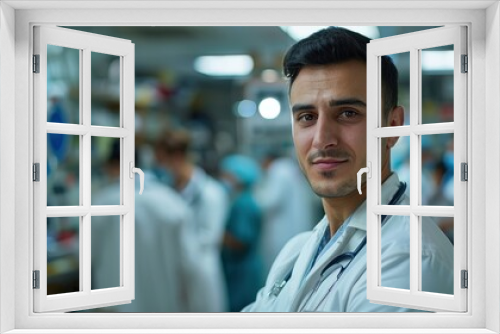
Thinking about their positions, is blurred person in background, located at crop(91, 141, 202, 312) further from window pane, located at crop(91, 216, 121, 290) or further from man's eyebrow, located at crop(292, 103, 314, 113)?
man's eyebrow, located at crop(292, 103, 314, 113)

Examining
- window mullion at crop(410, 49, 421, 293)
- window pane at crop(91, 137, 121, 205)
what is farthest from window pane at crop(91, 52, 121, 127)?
window mullion at crop(410, 49, 421, 293)

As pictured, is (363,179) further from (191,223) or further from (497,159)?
(191,223)

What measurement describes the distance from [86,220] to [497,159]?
4.91 ft

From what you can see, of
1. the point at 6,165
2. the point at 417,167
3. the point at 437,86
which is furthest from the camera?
the point at 437,86

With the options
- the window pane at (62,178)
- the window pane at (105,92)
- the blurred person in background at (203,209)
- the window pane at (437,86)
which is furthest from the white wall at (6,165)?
the window pane at (437,86)

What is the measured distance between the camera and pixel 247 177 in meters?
6.91

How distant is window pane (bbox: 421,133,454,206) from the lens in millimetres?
6391

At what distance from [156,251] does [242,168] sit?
1.62 meters

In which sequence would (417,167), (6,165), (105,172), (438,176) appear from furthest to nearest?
(438,176), (105,172), (417,167), (6,165)

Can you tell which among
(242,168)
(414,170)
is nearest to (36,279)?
(414,170)

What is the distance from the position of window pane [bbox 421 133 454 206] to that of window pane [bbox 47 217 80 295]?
289 centimetres

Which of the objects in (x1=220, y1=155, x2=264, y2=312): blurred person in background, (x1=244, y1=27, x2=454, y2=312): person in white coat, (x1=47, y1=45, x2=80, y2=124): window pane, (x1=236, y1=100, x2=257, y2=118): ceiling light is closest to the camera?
(x1=244, y1=27, x2=454, y2=312): person in white coat

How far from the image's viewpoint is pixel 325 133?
4.04 meters

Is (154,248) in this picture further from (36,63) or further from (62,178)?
(36,63)
